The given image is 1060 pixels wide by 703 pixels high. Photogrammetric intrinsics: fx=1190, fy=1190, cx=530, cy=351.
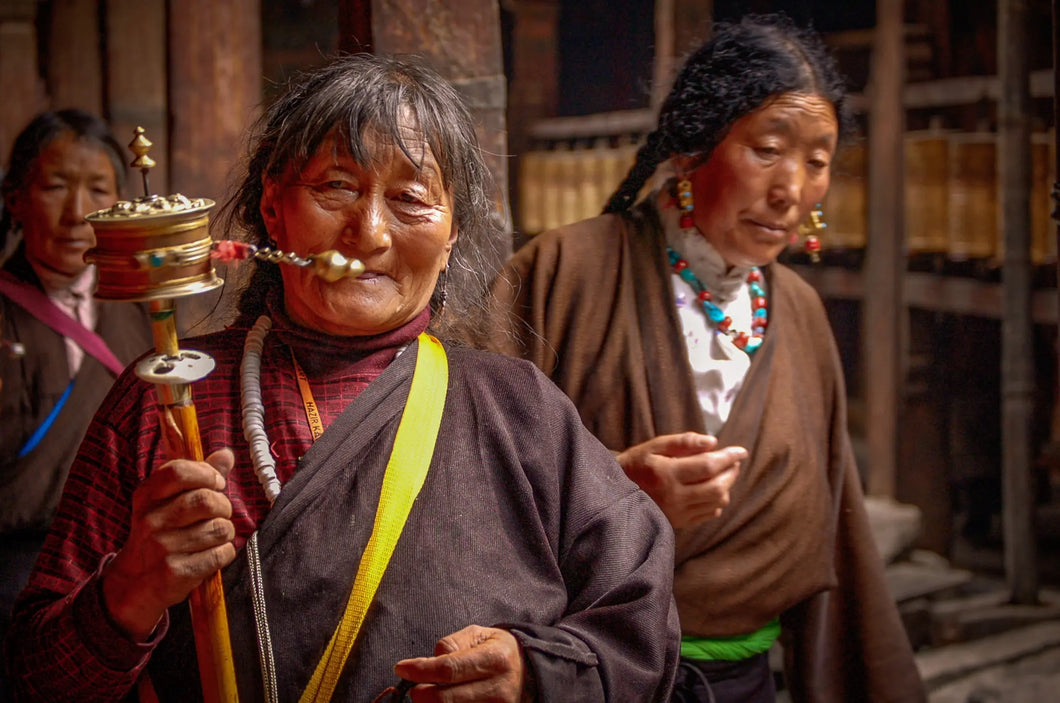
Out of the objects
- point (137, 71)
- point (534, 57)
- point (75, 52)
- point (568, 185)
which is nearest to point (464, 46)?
point (137, 71)

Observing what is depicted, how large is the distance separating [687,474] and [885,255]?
2.94 m

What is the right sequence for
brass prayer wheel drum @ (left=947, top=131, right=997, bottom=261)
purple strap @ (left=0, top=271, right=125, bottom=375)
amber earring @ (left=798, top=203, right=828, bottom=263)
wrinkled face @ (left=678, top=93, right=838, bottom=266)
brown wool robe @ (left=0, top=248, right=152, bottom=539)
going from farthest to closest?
brass prayer wheel drum @ (left=947, top=131, right=997, bottom=261), purple strap @ (left=0, top=271, right=125, bottom=375), brown wool robe @ (left=0, top=248, right=152, bottom=539), amber earring @ (left=798, top=203, right=828, bottom=263), wrinkled face @ (left=678, top=93, right=838, bottom=266)

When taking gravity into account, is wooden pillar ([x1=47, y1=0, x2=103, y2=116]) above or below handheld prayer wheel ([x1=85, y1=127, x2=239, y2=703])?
above

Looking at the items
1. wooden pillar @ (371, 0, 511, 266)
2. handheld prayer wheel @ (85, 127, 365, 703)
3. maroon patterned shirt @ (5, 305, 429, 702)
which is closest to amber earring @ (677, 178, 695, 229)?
wooden pillar @ (371, 0, 511, 266)

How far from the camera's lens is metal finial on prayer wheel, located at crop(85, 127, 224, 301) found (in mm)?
1254

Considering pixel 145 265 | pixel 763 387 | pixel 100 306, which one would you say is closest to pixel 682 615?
pixel 763 387

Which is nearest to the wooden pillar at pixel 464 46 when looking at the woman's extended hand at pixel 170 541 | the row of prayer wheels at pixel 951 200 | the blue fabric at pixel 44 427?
the woman's extended hand at pixel 170 541

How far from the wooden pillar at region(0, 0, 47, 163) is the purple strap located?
207cm

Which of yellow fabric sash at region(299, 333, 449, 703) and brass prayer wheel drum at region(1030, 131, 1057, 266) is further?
brass prayer wheel drum at region(1030, 131, 1057, 266)

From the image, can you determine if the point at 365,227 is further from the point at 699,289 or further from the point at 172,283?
the point at 699,289

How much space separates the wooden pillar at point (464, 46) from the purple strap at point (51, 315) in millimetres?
948

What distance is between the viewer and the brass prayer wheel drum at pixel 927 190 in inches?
172

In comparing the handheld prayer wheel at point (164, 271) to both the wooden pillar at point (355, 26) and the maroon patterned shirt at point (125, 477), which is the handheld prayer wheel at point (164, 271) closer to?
the maroon patterned shirt at point (125, 477)

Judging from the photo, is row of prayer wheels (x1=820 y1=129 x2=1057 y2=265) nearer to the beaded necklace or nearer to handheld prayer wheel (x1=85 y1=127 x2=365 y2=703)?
the beaded necklace
